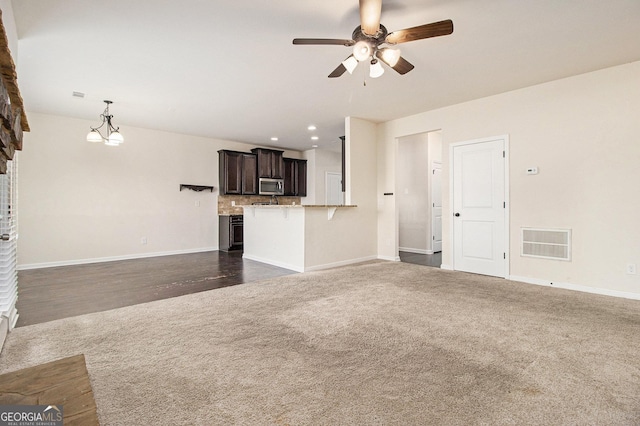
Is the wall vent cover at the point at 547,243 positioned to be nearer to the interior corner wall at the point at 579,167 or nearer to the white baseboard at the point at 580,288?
the interior corner wall at the point at 579,167

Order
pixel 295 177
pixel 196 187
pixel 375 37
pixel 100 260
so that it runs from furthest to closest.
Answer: pixel 295 177 → pixel 196 187 → pixel 100 260 → pixel 375 37

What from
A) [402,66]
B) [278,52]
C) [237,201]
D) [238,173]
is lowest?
[237,201]

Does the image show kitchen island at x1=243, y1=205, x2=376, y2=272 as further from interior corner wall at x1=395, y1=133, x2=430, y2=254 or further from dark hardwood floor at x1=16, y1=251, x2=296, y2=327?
interior corner wall at x1=395, y1=133, x2=430, y2=254

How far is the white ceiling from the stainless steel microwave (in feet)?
9.80

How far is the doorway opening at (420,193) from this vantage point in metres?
6.85

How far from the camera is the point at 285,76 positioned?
3.84 meters

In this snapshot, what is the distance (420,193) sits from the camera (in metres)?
6.93

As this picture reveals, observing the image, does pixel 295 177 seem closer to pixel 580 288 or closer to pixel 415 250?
pixel 415 250

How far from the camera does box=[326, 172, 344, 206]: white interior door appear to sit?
919 cm

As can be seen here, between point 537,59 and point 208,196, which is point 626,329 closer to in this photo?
point 537,59

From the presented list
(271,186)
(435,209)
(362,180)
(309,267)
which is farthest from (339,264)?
(271,186)

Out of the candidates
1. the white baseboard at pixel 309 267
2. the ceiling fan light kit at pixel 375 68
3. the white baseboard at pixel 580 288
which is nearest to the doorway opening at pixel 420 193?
the white baseboard at pixel 309 267

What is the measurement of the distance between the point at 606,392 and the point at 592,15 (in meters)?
2.93

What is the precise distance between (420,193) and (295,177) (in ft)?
11.8
